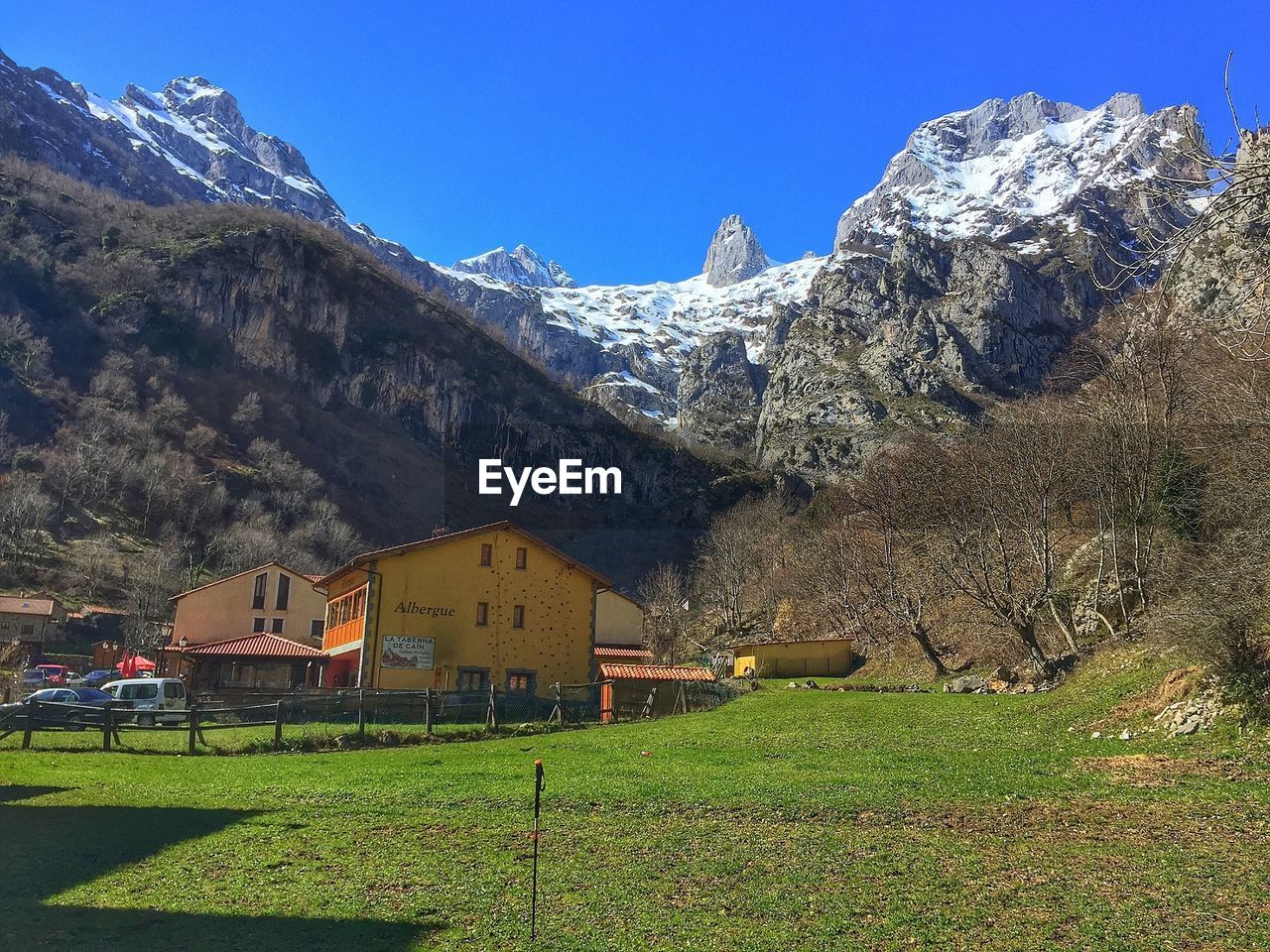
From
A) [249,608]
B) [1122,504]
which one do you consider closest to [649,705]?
[1122,504]

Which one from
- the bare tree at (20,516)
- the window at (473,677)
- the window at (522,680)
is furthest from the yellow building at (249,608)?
the bare tree at (20,516)

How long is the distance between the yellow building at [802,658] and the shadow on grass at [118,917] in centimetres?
3648

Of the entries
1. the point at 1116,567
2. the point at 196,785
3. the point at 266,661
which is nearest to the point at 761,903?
the point at 196,785

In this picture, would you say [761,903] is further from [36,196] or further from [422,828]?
[36,196]

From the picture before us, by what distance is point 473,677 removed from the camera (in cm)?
3828

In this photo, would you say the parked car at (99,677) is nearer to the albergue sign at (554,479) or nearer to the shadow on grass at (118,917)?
the shadow on grass at (118,917)

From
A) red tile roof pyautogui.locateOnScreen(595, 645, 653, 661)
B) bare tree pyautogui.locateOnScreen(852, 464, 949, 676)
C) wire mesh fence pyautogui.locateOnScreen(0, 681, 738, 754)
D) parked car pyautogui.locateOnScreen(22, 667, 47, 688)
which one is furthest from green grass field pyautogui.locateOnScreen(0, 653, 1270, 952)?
red tile roof pyautogui.locateOnScreen(595, 645, 653, 661)

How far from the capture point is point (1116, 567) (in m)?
24.6

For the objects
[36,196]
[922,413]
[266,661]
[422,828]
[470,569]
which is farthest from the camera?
[36,196]

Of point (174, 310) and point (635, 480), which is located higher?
point (174, 310)

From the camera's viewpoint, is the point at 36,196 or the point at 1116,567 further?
the point at 36,196

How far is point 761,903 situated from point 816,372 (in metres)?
144

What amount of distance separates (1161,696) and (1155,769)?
3.74m

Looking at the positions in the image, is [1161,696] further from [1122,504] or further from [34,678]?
[34,678]
